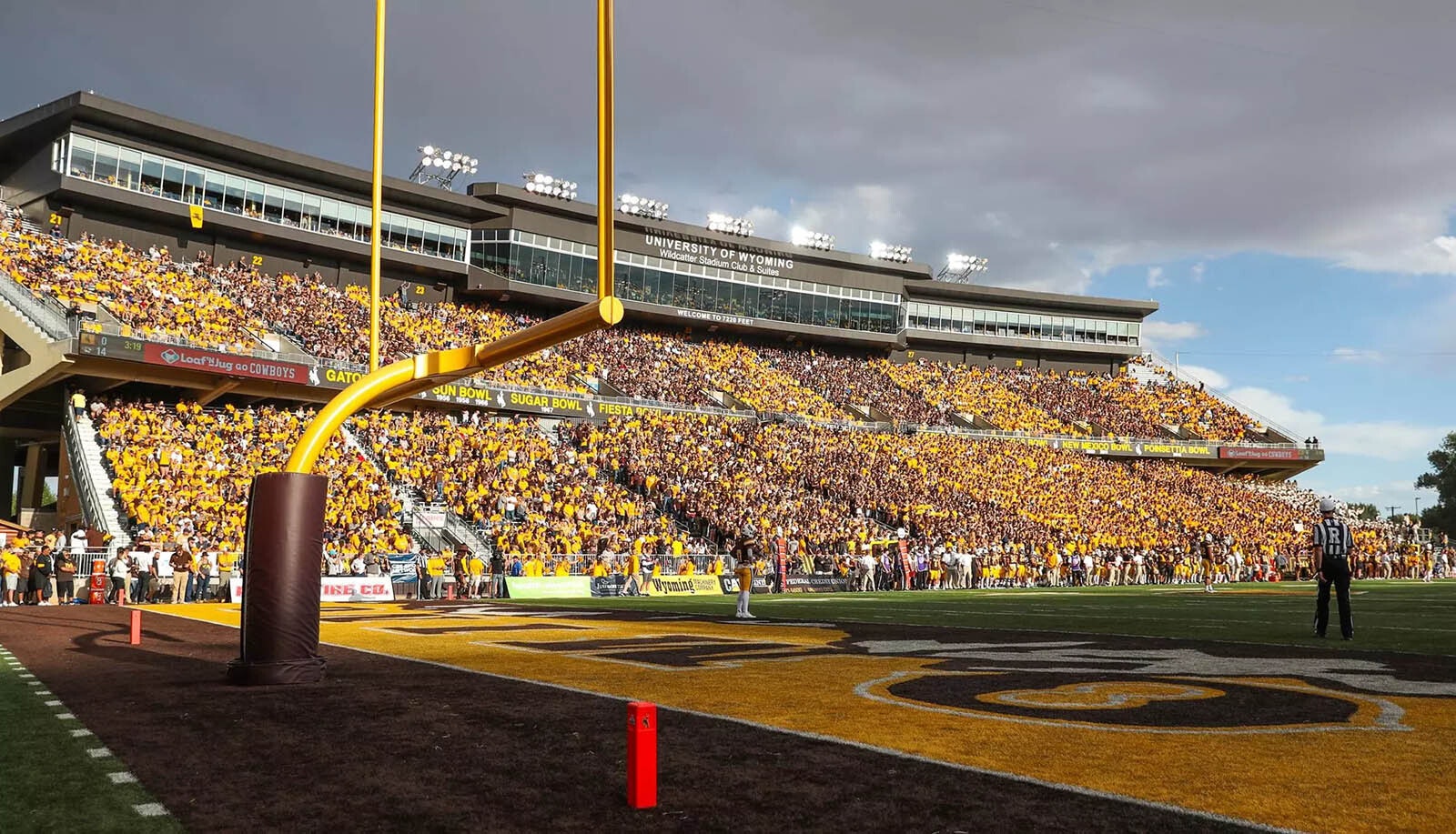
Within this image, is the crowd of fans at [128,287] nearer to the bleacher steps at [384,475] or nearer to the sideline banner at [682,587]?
the bleacher steps at [384,475]

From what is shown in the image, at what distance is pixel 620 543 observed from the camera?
32.2 m

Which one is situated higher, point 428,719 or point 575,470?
point 575,470

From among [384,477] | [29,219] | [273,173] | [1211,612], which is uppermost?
[273,173]

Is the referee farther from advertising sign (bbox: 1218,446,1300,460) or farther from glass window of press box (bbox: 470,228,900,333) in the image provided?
advertising sign (bbox: 1218,446,1300,460)

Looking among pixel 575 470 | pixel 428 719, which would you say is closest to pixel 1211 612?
pixel 428 719

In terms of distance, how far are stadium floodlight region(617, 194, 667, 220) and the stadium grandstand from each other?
1.69 feet

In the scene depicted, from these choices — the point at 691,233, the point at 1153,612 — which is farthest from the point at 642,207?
the point at 1153,612

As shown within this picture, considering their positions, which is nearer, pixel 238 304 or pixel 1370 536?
pixel 238 304

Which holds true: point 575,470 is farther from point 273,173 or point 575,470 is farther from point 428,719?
point 428,719

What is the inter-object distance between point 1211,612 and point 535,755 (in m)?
16.2

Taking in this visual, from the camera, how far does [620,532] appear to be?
33.0 metres

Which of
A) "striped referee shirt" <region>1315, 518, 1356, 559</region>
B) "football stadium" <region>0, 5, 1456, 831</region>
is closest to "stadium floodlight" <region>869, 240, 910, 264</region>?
"football stadium" <region>0, 5, 1456, 831</region>

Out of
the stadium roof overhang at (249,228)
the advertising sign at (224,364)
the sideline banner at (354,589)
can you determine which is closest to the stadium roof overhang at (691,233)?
the stadium roof overhang at (249,228)

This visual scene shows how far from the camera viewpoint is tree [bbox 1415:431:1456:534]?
94125 mm
